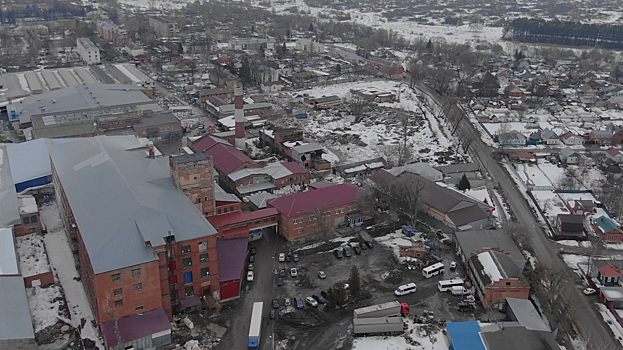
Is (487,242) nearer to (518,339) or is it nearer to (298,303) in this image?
(518,339)

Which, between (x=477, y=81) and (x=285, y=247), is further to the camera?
(x=477, y=81)

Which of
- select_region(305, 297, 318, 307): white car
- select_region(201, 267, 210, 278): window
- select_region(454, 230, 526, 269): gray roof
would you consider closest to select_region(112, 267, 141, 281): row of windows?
select_region(201, 267, 210, 278): window

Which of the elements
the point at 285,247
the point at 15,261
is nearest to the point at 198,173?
the point at 285,247

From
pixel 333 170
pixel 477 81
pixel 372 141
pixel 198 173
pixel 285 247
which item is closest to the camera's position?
pixel 198 173

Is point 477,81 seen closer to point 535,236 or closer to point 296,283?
point 535,236

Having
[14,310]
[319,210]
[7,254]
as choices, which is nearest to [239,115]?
[319,210]

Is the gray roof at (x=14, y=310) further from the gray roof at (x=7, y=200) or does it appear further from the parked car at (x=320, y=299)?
the parked car at (x=320, y=299)
